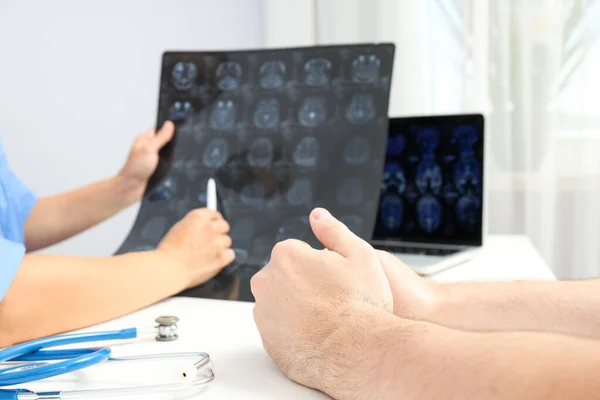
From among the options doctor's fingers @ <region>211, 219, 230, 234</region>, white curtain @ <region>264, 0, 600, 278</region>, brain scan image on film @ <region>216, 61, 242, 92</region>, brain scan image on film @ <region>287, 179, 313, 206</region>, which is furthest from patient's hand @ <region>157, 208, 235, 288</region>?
white curtain @ <region>264, 0, 600, 278</region>

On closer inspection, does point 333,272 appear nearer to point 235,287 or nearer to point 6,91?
point 235,287

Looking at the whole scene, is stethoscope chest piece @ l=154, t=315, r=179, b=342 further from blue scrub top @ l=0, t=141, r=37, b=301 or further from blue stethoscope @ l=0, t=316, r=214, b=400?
blue scrub top @ l=0, t=141, r=37, b=301

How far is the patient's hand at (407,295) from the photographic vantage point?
0.57m

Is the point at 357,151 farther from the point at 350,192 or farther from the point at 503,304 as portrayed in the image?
the point at 503,304

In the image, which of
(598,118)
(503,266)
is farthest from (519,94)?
(503,266)

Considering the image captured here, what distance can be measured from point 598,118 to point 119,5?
124cm

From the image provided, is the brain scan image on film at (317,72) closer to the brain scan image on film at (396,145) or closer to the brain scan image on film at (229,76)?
the brain scan image on film at (229,76)

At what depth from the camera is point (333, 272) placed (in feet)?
1.66

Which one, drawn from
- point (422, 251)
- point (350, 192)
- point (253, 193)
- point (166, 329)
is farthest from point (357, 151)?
point (166, 329)

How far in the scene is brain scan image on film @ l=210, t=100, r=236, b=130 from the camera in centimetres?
94

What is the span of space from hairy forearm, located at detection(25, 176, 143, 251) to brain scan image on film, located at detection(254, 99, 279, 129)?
0.25 meters

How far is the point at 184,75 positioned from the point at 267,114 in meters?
0.16

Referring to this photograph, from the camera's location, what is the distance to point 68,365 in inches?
18.2

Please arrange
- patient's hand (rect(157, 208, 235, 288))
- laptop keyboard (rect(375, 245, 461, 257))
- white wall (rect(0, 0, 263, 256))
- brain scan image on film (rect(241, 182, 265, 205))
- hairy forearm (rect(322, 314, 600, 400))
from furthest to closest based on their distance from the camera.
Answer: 1. white wall (rect(0, 0, 263, 256))
2. laptop keyboard (rect(375, 245, 461, 257))
3. brain scan image on film (rect(241, 182, 265, 205))
4. patient's hand (rect(157, 208, 235, 288))
5. hairy forearm (rect(322, 314, 600, 400))
